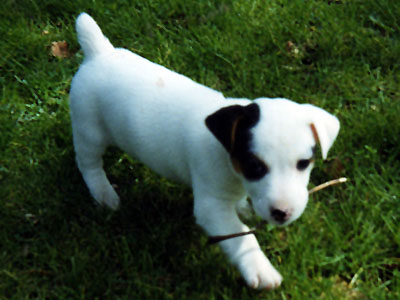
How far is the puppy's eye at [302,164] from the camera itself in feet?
9.58

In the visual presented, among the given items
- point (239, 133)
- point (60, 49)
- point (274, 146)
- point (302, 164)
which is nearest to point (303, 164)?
point (302, 164)

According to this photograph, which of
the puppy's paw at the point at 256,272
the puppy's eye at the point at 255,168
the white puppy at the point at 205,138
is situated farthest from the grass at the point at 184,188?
the puppy's eye at the point at 255,168

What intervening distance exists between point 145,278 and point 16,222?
1.04 meters

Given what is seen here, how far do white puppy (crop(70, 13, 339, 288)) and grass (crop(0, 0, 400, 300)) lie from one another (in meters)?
0.30

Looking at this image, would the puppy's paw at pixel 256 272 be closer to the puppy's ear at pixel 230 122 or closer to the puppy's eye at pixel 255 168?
the puppy's eye at pixel 255 168

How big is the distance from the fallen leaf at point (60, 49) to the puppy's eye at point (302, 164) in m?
3.03

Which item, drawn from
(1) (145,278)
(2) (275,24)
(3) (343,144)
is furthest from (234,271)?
(2) (275,24)

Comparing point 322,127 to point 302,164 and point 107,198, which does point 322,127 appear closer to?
point 302,164

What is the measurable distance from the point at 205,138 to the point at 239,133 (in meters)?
0.35

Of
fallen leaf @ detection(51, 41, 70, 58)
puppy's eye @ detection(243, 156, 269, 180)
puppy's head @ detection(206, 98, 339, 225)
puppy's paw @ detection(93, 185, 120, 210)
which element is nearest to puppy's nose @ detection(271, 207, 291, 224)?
→ puppy's head @ detection(206, 98, 339, 225)

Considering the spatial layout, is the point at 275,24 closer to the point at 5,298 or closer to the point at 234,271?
the point at 234,271

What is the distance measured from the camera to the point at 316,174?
13.4 feet

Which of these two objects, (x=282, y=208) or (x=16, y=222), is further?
(x=16, y=222)

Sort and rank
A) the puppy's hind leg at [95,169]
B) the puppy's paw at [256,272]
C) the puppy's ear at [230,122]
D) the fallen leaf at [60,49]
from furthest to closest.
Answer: the fallen leaf at [60,49] < the puppy's hind leg at [95,169] < the puppy's paw at [256,272] < the puppy's ear at [230,122]
